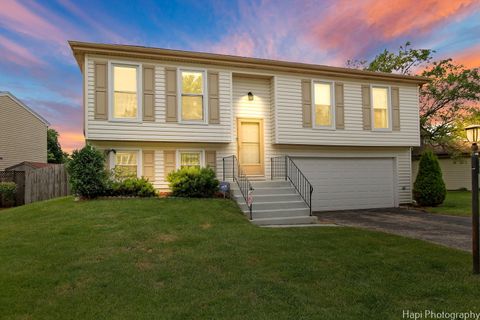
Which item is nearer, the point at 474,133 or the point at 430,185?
the point at 474,133

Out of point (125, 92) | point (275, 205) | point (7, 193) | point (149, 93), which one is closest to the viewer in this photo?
point (275, 205)

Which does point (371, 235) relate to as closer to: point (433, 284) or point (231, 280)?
point (433, 284)

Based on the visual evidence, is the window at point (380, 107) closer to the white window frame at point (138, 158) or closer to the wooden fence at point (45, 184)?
the white window frame at point (138, 158)

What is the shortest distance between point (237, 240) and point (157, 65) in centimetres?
Answer: 687

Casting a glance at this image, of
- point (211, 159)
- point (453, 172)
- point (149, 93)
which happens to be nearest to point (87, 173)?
point (149, 93)

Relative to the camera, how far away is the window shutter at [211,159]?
1138 cm

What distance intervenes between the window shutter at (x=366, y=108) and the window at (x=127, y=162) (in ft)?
29.3

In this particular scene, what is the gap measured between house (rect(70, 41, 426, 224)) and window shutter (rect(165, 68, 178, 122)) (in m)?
0.03

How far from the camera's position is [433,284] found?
4336 millimetres

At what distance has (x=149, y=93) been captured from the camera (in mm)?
10531

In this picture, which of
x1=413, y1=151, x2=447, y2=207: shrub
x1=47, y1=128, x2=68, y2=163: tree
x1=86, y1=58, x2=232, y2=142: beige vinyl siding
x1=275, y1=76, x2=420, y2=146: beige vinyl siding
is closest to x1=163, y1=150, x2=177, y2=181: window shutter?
x1=86, y1=58, x2=232, y2=142: beige vinyl siding

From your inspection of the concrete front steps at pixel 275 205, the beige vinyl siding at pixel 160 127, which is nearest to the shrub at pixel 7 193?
the beige vinyl siding at pixel 160 127

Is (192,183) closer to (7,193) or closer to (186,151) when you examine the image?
(186,151)

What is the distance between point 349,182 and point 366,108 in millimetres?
3081
